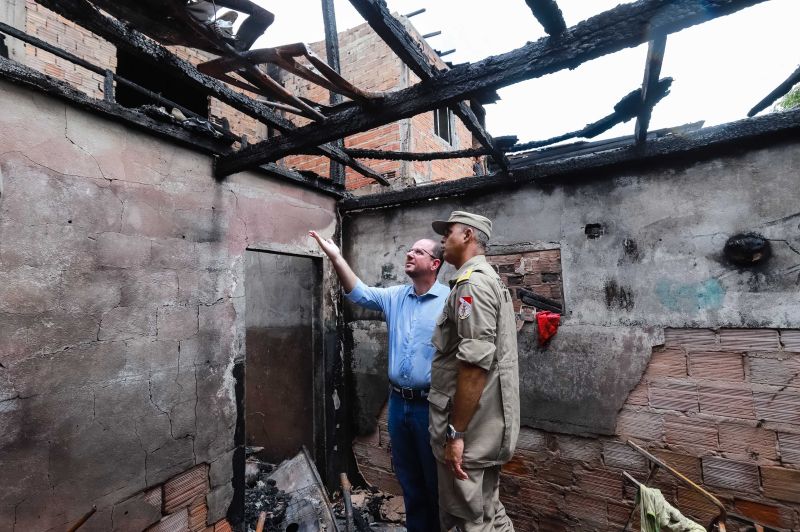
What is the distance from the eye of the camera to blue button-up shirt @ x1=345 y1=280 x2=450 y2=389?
285cm

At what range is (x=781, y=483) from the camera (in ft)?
8.73

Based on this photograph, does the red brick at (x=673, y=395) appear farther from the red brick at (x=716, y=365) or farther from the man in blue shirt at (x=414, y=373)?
the man in blue shirt at (x=414, y=373)

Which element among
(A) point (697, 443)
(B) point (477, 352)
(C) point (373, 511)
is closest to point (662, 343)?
(A) point (697, 443)

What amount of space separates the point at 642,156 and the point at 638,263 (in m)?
0.82

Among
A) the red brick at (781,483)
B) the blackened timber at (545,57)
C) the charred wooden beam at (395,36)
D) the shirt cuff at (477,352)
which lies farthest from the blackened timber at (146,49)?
the red brick at (781,483)

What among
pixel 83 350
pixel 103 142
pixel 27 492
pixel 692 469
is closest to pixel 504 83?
pixel 103 142

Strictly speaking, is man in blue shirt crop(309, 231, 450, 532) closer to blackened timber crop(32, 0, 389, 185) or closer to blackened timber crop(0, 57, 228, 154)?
blackened timber crop(32, 0, 389, 185)

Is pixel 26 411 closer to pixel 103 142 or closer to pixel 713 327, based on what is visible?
pixel 103 142

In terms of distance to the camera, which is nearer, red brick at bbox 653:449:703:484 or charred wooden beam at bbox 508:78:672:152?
charred wooden beam at bbox 508:78:672:152

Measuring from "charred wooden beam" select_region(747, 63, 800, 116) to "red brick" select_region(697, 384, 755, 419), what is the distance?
2004 mm

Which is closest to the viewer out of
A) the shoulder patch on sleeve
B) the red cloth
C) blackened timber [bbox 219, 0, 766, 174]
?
blackened timber [bbox 219, 0, 766, 174]

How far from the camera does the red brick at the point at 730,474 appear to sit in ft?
8.98

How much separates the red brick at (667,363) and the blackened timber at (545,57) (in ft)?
7.46

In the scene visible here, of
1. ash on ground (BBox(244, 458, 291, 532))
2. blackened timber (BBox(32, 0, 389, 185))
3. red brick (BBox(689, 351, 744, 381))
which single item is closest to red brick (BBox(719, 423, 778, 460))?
red brick (BBox(689, 351, 744, 381))
